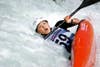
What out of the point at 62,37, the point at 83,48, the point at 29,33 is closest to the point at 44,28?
the point at 62,37

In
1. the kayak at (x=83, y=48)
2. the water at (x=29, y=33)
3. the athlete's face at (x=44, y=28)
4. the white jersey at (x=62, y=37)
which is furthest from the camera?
the athlete's face at (x=44, y=28)

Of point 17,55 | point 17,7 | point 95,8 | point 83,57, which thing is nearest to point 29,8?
point 17,7

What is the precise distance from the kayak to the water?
18 cm

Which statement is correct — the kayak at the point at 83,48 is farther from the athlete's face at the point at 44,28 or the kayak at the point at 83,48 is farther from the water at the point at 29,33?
the athlete's face at the point at 44,28

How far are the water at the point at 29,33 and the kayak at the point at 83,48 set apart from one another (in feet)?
0.59

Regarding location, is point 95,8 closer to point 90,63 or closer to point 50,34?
point 50,34

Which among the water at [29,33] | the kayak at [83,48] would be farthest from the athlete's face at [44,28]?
the kayak at [83,48]

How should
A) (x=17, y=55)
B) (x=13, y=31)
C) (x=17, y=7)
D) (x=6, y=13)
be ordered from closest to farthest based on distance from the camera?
(x=17, y=55)
(x=13, y=31)
(x=6, y=13)
(x=17, y=7)

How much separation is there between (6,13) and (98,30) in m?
1.41

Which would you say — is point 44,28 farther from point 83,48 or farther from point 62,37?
point 83,48

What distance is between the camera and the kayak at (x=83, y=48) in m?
2.97

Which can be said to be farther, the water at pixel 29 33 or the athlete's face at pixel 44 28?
the athlete's face at pixel 44 28

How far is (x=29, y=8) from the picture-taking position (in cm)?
518

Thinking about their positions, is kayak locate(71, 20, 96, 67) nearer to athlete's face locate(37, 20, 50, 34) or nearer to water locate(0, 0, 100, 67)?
water locate(0, 0, 100, 67)
